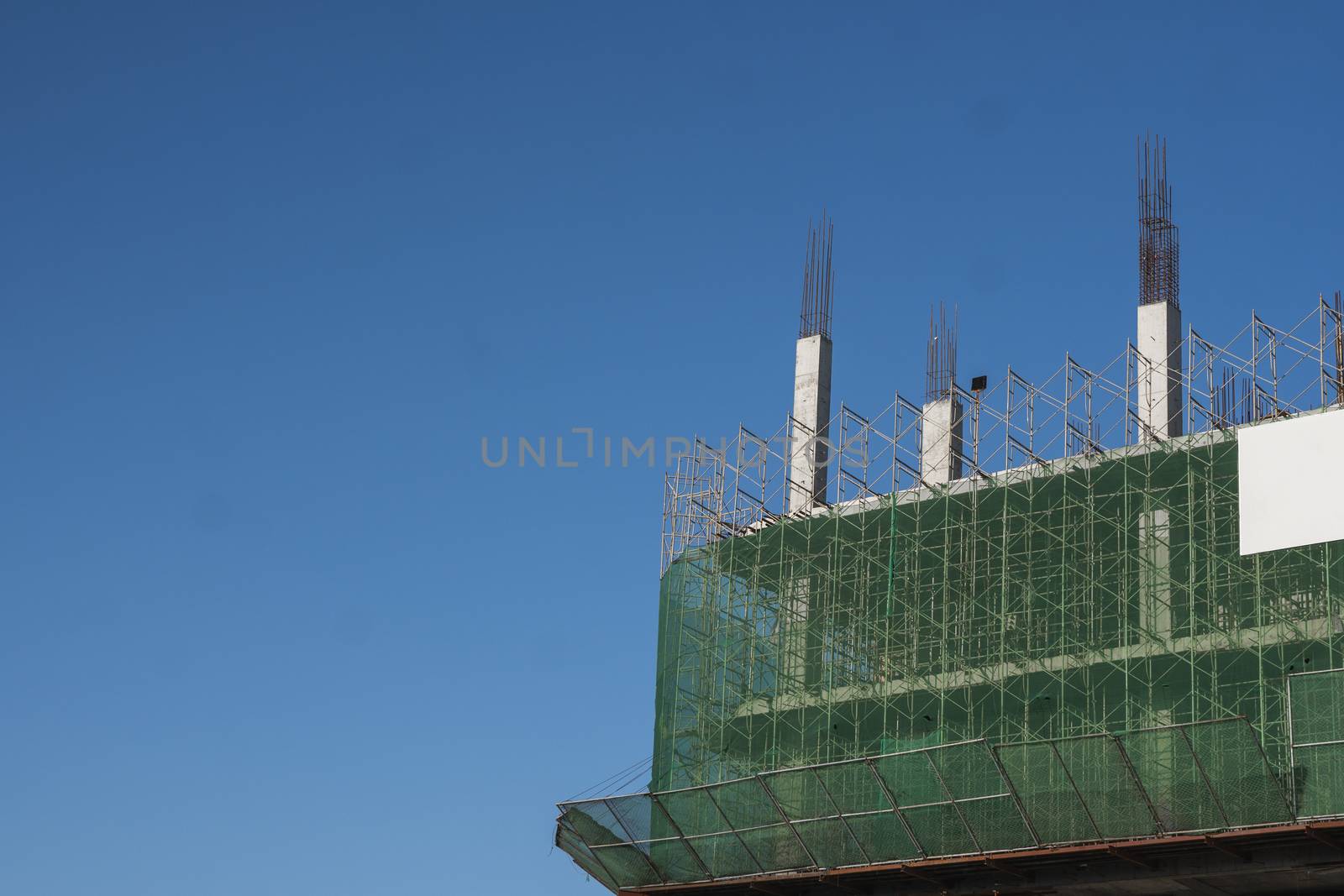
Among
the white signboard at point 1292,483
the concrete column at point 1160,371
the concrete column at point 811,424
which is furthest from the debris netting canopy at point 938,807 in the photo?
the concrete column at point 811,424

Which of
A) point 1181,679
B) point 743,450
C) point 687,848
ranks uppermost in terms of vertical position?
point 743,450

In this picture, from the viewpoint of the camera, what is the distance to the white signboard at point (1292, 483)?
34.8 m

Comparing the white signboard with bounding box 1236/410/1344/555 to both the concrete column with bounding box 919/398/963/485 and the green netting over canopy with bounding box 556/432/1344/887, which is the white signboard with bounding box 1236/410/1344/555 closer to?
the green netting over canopy with bounding box 556/432/1344/887

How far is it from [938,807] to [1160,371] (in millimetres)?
11671

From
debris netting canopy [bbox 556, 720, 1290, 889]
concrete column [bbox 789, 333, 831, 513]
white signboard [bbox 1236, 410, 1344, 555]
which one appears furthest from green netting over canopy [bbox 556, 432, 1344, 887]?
concrete column [bbox 789, 333, 831, 513]

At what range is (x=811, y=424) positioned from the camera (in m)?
47.7

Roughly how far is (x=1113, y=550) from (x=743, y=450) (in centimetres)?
1056

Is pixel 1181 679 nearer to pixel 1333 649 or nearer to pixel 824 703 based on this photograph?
pixel 1333 649

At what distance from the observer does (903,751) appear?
35406 millimetres

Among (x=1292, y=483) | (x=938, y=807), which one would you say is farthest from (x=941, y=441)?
(x=938, y=807)

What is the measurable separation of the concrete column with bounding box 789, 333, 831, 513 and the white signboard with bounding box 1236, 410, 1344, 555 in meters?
11.5

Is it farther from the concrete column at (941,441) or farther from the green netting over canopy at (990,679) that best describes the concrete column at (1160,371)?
the concrete column at (941,441)

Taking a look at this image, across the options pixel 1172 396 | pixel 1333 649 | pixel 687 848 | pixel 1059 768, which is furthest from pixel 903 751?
pixel 1172 396

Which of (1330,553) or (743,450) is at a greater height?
(743,450)
